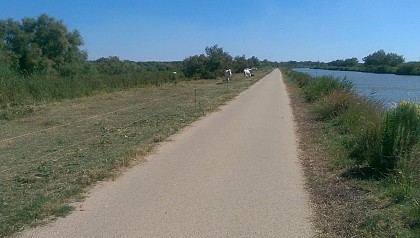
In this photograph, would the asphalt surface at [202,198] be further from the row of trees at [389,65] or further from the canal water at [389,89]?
the row of trees at [389,65]

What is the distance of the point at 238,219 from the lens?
4977 mm

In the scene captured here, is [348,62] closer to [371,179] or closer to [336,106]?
[336,106]

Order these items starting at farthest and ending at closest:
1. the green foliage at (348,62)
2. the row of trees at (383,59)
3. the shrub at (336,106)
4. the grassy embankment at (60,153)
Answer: the green foliage at (348,62), the row of trees at (383,59), the shrub at (336,106), the grassy embankment at (60,153)

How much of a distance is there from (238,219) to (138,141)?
234 inches

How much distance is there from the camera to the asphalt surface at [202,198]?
4.67m

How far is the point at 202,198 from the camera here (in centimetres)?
582

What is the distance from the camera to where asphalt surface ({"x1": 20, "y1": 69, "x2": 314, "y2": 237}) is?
4.67 m

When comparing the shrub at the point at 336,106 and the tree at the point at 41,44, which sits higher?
the tree at the point at 41,44

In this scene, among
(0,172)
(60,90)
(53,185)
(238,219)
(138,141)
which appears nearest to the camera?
(238,219)

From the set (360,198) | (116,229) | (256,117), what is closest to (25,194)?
(116,229)

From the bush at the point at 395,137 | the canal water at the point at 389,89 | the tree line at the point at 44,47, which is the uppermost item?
the tree line at the point at 44,47

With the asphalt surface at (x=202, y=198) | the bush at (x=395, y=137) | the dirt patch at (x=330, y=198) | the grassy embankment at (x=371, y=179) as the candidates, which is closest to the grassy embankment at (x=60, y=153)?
the asphalt surface at (x=202, y=198)

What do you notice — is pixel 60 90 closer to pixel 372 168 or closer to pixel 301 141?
pixel 301 141

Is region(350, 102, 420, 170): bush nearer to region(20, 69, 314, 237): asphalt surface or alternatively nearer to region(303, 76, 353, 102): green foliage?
region(20, 69, 314, 237): asphalt surface
